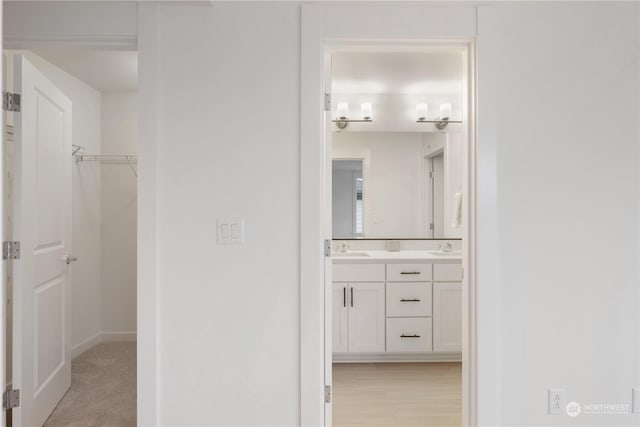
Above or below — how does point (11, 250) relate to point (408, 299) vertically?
above

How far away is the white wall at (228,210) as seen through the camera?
6.51ft

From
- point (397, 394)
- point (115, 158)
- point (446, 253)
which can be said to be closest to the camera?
Result: point (397, 394)

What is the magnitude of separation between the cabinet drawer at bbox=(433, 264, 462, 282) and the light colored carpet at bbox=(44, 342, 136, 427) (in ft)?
7.58

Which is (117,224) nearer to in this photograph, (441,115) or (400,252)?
(400,252)

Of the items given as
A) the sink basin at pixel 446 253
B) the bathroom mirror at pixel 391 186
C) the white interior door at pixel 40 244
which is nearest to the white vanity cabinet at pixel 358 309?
the bathroom mirror at pixel 391 186

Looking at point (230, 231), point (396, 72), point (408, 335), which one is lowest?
point (408, 335)

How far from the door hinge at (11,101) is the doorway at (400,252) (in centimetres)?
158

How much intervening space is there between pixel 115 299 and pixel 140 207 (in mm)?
2504

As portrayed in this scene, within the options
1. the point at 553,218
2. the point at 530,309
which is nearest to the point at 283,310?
the point at 530,309

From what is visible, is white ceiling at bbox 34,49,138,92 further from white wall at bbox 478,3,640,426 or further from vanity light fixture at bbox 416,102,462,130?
white wall at bbox 478,3,640,426

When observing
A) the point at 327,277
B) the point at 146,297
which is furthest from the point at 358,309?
the point at 146,297

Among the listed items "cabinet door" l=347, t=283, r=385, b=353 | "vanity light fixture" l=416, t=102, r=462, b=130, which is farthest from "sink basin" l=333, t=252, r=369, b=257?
"vanity light fixture" l=416, t=102, r=462, b=130

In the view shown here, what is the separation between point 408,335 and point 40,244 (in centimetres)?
257

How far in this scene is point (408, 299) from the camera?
336 centimetres
